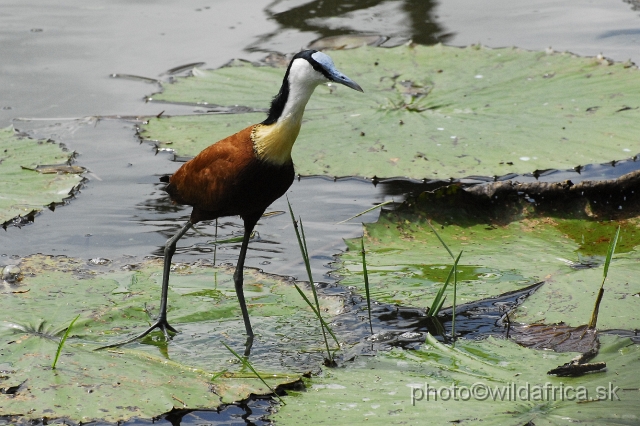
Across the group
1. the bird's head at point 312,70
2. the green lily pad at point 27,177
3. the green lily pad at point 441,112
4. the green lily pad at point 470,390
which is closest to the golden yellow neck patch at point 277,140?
the bird's head at point 312,70

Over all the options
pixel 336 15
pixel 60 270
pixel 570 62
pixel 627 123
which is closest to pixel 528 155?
pixel 627 123

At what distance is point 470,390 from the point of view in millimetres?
2947

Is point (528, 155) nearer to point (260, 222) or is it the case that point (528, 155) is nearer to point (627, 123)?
point (627, 123)

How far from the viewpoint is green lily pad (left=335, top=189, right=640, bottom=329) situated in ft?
12.1

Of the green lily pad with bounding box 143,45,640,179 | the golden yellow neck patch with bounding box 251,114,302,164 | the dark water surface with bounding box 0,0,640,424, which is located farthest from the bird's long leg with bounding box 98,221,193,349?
the green lily pad with bounding box 143,45,640,179

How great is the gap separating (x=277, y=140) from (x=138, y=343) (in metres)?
1.01

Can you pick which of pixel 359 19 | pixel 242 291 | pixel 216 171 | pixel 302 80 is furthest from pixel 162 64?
pixel 302 80

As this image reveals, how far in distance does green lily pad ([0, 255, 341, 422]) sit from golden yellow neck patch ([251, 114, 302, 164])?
2.40 ft

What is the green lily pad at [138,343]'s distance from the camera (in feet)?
10.1

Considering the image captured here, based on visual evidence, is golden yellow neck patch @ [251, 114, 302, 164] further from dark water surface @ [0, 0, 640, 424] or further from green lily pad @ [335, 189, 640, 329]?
dark water surface @ [0, 0, 640, 424]

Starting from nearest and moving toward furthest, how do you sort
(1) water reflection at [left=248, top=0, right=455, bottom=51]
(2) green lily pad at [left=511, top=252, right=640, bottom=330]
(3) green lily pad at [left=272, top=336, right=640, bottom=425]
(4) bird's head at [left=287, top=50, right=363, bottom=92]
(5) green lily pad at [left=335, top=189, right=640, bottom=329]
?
(3) green lily pad at [left=272, top=336, right=640, bottom=425], (4) bird's head at [left=287, top=50, right=363, bottom=92], (2) green lily pad at [left=511, top=252, right=640, bottom=330], (5) green lily pad at [left=335, top=189, right=640, bottom=329], (1) water reflection at [left=248, top=0, right=455, bottom=51]

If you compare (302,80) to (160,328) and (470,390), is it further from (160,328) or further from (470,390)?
(470,390)

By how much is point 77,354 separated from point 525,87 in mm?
3711

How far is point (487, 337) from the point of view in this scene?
11.7ft
